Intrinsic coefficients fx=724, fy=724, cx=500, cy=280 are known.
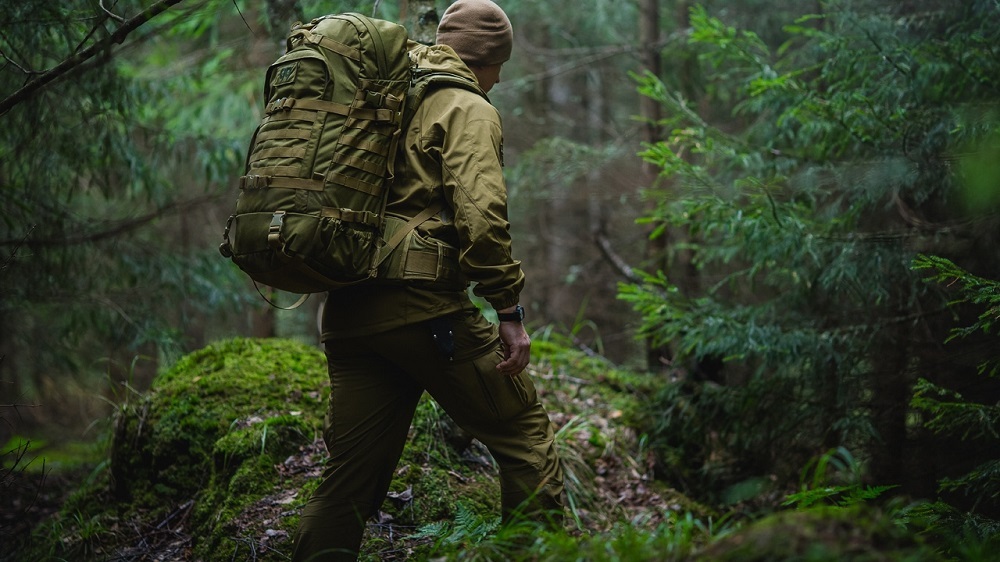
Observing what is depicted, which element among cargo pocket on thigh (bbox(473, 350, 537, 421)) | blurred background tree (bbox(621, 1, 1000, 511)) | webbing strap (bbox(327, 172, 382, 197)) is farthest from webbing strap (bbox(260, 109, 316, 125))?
blurred background tree (bbox(621, 1, 1000, 511))

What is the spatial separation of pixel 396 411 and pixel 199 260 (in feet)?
19.3

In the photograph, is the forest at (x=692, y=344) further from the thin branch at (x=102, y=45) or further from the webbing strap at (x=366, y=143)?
the webbing strap at (x=366, y=143)

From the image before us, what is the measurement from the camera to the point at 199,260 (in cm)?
837

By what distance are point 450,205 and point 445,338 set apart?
0.59 metres

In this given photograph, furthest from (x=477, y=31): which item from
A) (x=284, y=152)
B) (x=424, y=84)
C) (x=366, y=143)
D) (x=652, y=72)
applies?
(x=652, y=72)

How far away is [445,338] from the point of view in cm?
311

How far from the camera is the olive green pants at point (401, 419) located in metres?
3.17

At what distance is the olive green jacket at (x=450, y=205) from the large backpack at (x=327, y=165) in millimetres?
97

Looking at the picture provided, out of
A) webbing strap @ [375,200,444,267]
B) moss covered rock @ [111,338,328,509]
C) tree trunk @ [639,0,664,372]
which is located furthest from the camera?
tree trunk @ [639,0,664,372]

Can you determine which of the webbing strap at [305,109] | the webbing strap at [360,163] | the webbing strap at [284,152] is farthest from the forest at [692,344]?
the webbing strap at [360,163]

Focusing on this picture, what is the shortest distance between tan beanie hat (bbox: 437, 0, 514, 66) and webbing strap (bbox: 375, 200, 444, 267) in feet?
2.49

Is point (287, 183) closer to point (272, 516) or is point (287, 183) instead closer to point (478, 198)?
point (478, 198)

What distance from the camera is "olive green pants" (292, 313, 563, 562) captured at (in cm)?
317

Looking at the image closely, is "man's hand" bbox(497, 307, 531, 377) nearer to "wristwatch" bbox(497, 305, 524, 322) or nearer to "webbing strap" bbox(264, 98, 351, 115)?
"wristwatch" bbox(497, 305, 524, 322)
